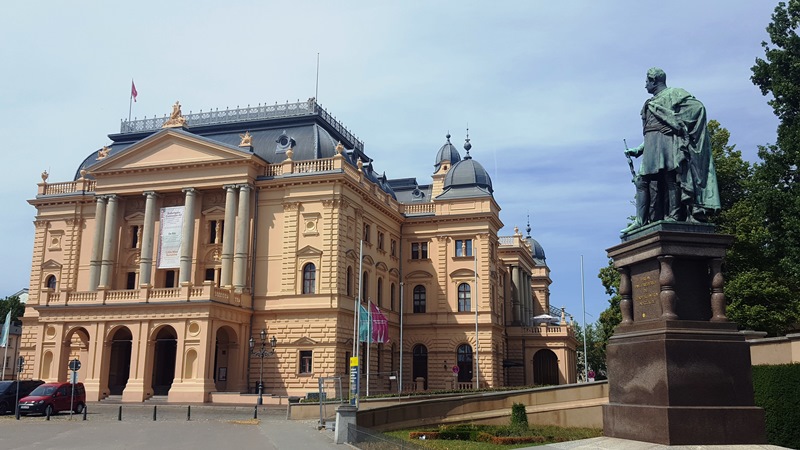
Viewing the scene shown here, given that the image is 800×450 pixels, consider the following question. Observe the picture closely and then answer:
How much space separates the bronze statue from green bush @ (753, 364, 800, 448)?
211 inches

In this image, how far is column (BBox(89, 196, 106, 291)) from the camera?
51850mm

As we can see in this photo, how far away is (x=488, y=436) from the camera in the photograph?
20.7m

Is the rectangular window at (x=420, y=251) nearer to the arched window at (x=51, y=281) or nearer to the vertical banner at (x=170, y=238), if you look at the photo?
the vertical banner at (x=170, y=238)

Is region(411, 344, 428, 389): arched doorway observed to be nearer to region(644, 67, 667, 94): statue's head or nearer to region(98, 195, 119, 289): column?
region(98, 195, 119, 289): column

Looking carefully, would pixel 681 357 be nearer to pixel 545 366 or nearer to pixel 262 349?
pixel 262 349

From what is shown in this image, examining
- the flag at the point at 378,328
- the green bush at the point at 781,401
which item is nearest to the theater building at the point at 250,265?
the flag at the point at 378,328

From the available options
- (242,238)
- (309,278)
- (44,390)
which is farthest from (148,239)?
(44,390)

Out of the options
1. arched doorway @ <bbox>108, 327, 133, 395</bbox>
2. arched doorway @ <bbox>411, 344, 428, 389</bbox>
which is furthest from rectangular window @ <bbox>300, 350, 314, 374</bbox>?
arched doorway @ <bbox>411, 344, 428, 389</bbox>

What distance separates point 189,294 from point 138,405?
7298mm

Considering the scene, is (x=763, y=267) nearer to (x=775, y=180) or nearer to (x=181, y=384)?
(x=775, y=180)

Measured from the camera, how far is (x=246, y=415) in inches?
1414

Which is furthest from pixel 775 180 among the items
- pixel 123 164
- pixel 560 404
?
pixel 123 164

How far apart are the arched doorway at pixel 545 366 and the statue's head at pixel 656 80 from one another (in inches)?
2060

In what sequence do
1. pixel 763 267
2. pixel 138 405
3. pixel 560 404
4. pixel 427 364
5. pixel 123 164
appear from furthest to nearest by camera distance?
pixel 427 364, pixel 123 164, pixel 138 405, pixel 763 267, pixel 560 404
